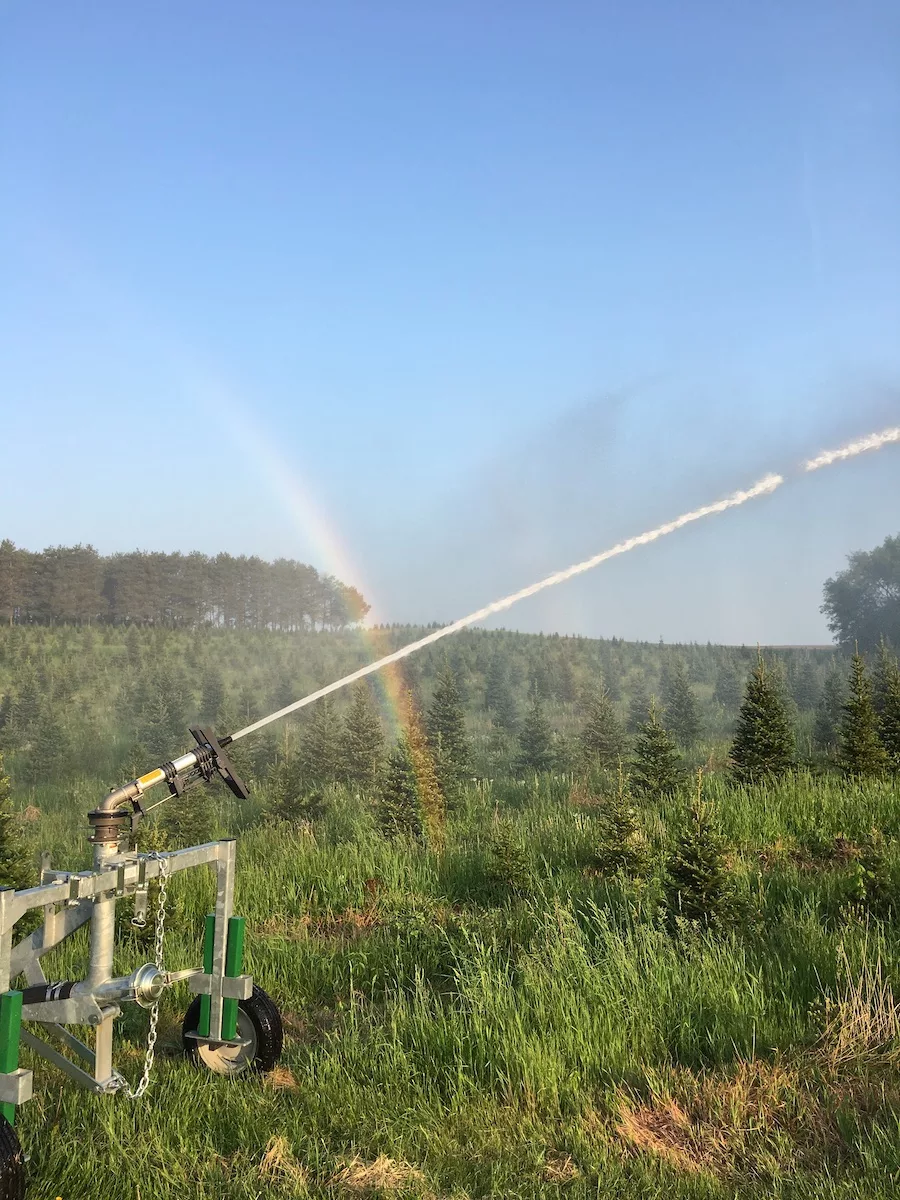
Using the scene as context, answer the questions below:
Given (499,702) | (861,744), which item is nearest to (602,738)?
(861,744)

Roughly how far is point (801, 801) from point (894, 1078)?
22.2 ft

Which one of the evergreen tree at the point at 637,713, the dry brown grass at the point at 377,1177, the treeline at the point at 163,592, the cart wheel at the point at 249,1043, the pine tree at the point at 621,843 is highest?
the treeline at the point at 163,592

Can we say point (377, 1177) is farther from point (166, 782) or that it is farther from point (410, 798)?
point (410, 798)

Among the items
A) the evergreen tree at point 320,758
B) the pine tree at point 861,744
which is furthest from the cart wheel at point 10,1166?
the evergreen tree at point 320,758

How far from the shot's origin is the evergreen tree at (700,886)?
7156 millimetres

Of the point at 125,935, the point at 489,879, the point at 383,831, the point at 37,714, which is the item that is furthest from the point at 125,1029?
the point at 37,714

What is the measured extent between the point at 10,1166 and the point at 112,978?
1.15 m

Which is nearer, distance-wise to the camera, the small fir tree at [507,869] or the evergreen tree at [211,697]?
the small fir tree at [507,869]

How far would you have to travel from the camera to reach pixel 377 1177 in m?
4.02

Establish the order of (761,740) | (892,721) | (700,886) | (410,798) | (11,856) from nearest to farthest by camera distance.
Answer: (700,886), (11,856), (761,740), (410,798), (892,721)

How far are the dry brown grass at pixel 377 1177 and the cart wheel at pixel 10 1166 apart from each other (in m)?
1.42

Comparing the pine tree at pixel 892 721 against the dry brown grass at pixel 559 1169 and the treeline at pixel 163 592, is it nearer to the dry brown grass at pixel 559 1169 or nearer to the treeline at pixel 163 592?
the dry brown grass at pixel 559 1169

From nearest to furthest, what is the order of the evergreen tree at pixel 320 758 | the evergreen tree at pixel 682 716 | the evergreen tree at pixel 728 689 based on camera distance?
the evergreen tree at pixel 320 758 → the evergreen tree at pixel 682 716 → the evergreen tree at pixel 728 689

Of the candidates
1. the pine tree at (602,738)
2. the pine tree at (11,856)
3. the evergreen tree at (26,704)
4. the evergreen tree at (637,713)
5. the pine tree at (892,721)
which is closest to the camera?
the pine tree at (11,856)
